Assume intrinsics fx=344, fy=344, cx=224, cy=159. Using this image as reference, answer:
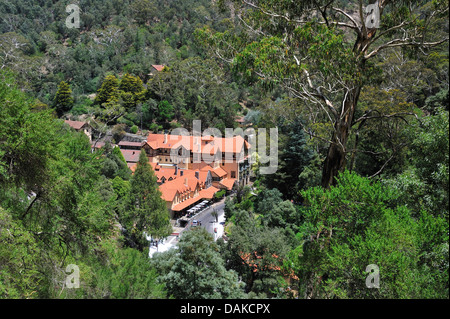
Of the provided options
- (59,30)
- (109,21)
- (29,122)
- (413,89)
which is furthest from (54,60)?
(29,122)

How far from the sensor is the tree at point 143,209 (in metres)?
18.0

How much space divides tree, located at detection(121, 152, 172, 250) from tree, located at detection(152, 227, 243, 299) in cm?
945

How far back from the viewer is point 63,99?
41875mm

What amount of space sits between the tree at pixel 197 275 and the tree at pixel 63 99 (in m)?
38.7

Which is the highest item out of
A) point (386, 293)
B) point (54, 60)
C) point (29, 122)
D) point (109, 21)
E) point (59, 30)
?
point (109, 21)

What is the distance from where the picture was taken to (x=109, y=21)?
7394cm

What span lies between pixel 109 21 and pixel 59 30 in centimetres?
1203

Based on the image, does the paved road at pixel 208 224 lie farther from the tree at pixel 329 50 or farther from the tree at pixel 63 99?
the tree at pixel 63 99

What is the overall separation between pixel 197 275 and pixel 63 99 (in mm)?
39970

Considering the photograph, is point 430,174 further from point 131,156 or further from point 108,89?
point 108,89

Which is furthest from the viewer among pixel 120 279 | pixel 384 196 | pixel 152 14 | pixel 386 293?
pixel 152 14

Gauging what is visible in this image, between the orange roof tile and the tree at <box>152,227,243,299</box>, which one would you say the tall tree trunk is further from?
the orange roof tile

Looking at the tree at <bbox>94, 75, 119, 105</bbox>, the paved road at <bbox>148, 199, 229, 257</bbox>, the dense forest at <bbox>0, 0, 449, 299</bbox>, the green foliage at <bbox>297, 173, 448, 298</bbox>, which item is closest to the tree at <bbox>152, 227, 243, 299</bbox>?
the dense forest at <bbox>0, 0, 449, 299</bbox>

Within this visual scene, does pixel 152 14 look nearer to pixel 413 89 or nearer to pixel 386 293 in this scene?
pixel 413 89
